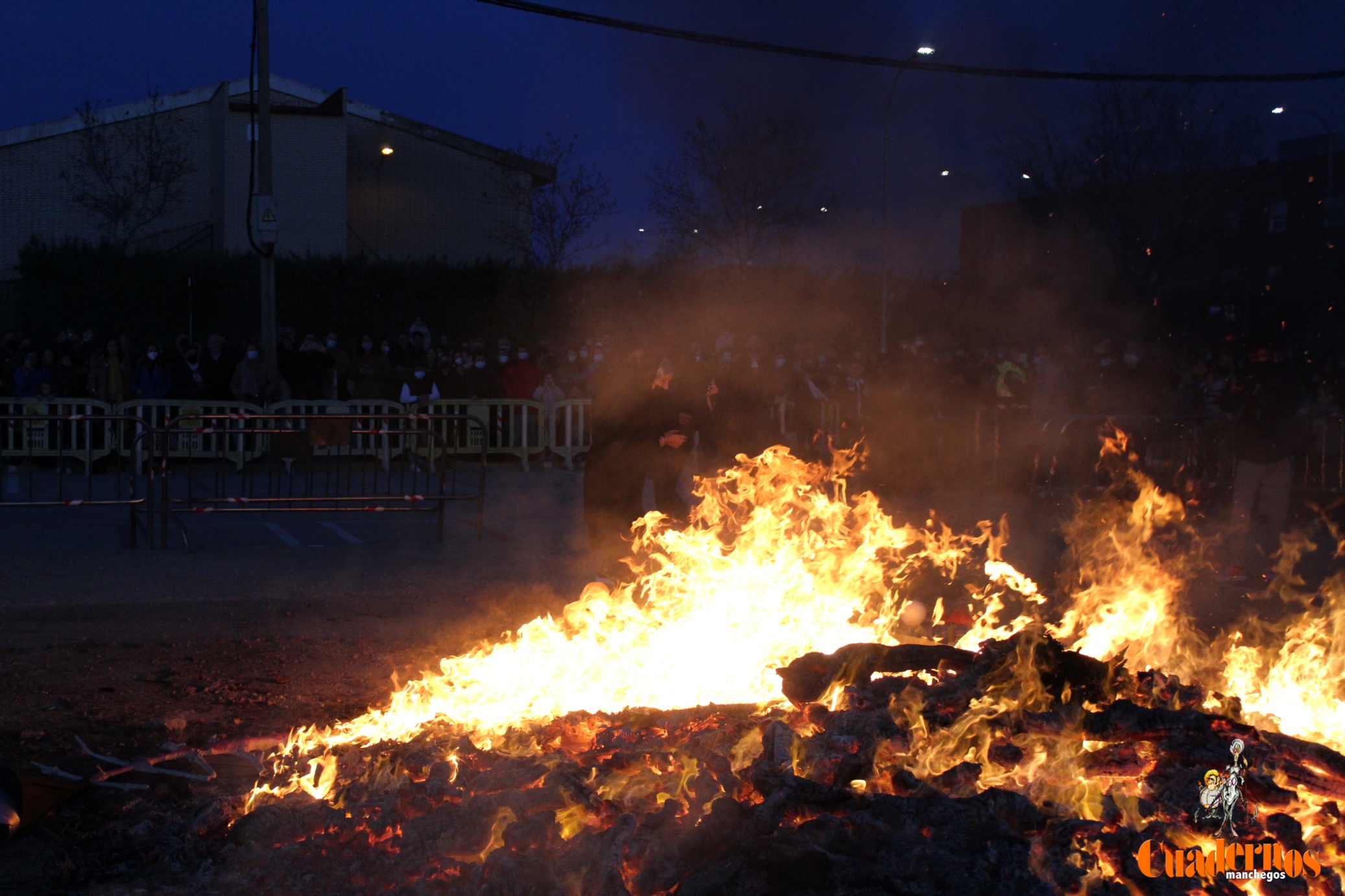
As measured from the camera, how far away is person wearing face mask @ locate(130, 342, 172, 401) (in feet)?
50.2

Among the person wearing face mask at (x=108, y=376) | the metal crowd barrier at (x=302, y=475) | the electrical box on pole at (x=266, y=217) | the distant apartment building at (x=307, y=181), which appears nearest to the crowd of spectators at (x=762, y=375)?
the person wearing face mask at (x=108, y=376)

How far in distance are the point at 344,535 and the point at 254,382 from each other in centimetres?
725

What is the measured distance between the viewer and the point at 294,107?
25297mm

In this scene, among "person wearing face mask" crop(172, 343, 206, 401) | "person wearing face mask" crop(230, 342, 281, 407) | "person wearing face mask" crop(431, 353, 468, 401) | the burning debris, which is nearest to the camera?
the burning debris

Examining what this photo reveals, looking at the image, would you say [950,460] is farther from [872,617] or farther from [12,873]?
[12,873]

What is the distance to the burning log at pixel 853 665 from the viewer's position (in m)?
3.87

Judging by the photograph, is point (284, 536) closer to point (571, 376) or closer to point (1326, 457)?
point (571, 376)

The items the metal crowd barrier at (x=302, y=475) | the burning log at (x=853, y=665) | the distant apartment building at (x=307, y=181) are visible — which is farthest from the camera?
the distant apartment building at (x=307, y=181)

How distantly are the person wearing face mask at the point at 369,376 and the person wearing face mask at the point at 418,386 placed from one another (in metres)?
0.34

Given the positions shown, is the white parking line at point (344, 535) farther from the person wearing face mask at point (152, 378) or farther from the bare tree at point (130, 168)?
the bare tree at point (130, 168)

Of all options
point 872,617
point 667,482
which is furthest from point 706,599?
point 667,482

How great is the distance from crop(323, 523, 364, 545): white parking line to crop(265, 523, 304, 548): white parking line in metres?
0.40

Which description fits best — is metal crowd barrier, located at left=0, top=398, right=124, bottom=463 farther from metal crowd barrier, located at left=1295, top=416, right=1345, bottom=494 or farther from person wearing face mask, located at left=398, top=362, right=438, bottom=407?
metal crowd barrier, located at left=1295, top=416, right=1345, bottom=494

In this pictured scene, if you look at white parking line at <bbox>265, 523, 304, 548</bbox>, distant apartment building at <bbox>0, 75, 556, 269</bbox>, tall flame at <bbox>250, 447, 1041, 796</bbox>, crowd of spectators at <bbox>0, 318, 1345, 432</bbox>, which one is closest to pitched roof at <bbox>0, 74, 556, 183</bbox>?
distant apartment building at <bbox>0, 75, 556, 269</bbox>
